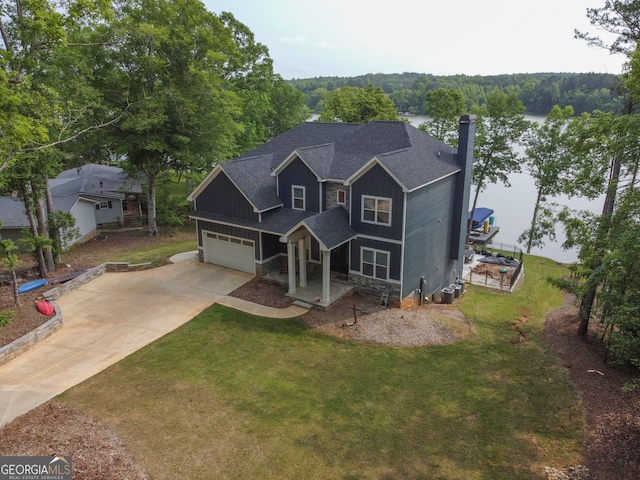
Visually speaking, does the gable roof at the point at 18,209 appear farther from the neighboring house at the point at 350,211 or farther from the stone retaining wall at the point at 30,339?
the stone retaining wall at the point at 30,339

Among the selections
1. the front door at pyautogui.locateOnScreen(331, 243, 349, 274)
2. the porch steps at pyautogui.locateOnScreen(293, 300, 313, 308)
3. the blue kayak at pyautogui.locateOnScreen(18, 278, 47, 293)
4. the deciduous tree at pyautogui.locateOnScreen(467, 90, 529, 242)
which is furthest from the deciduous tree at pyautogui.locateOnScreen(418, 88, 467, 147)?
the blue kayak at pyautogui.locateOnScreen(18, 278, 47, 293)

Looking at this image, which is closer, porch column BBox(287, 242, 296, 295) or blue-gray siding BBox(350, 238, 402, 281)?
blue-gray siding BBox(350, 238, 402, 281)

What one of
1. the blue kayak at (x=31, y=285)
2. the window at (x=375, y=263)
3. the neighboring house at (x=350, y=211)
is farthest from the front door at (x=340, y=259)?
the blue kayak at (x=31, y=285)

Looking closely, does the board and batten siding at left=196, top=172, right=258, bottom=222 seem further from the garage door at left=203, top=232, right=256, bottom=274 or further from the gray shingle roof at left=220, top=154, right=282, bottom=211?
the garage door at left=203, top=232, right=256, bottom=274

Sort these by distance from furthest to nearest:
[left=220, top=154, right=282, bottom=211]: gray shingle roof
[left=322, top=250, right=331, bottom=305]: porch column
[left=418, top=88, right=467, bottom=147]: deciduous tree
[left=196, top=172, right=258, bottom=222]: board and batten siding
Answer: [left=418, top=88, right=467, bottom=147]: deciduous tree → [left=196, top=172, right=258, bottom=222]: board and batten siding → [left=220, top=154, right=282, bottom=211]: gray shingle roof → [left=322, top=250, right=331, bottom=305]: porch column

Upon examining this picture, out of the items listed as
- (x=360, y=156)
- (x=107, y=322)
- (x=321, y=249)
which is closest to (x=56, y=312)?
(x=107, y=322)
